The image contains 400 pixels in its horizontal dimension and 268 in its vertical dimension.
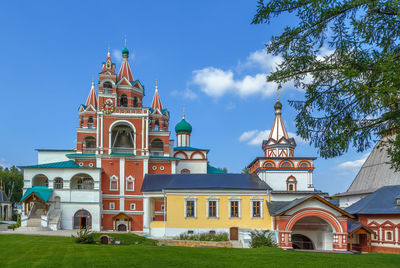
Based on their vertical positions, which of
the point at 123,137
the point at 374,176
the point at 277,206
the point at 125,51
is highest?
the point at 125,51

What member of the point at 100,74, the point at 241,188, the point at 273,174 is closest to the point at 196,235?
the point at 241,188

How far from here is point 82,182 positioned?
37.1 meters

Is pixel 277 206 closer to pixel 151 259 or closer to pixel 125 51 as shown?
pixel 151 259

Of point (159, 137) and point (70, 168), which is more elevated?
point (159, 137)

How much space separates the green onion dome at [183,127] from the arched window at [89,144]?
954 cm

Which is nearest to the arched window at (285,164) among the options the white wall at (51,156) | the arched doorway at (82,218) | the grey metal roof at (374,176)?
the grey metal roof at (374,176)

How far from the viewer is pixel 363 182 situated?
3469 cm

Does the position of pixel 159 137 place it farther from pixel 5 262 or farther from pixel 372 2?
pixel 372 2

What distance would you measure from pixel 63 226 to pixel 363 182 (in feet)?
86.8

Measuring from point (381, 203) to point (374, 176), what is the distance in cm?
642

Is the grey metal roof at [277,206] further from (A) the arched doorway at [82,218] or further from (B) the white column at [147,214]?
(A) the arched doorway at [82,218]

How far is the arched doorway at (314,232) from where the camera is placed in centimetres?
2653

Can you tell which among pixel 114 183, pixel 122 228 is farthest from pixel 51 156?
pixel 122 228

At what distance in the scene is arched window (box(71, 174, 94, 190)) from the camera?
36.8 metres
